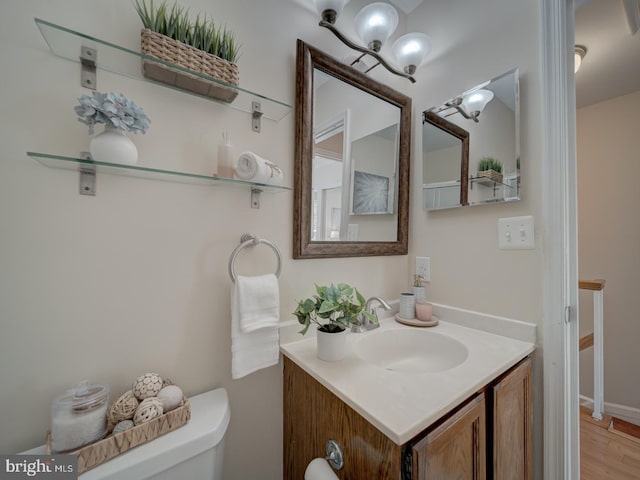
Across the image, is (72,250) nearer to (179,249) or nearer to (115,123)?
(179,249)

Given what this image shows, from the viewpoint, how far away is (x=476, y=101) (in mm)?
1099

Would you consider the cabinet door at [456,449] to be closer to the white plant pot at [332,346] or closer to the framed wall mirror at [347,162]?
the white plant pot at [332,346]

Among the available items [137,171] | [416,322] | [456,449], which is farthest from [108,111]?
[416,322]

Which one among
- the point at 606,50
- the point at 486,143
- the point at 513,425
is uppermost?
the point at 606,50

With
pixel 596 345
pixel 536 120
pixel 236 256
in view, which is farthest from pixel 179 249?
pixel 596 345

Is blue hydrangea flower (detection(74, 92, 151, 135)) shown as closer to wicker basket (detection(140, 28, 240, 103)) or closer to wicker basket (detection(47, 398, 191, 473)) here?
wicker basket (detection(140, 28, 240, 103))

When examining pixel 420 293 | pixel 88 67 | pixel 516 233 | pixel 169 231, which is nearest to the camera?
pixel 88 67

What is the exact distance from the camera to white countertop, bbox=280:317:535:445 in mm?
539

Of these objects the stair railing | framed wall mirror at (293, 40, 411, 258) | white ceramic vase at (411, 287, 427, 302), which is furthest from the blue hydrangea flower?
the stair railing

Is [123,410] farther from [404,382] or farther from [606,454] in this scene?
[606,454]

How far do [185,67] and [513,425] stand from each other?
153 cm

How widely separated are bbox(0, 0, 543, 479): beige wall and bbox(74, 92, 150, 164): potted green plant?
0.09 meters

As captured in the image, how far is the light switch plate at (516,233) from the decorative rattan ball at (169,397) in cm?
128

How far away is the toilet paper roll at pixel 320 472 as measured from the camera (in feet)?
2.01
